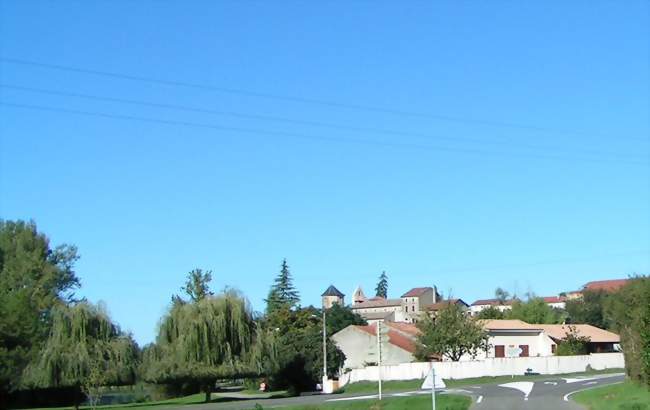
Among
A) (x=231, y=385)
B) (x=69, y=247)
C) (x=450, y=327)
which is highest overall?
(x=69, y=247)

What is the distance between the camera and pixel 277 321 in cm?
10588

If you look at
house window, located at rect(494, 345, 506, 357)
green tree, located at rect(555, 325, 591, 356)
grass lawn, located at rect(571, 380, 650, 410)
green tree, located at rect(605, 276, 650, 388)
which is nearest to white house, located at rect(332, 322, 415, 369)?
house window, located at rect(494, 345, 506, 357)

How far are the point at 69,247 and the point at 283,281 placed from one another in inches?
2956

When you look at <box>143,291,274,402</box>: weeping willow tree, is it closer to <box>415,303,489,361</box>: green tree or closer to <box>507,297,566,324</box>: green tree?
<box>415,303,489,361</box>: green tree

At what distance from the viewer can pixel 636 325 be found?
110 ft

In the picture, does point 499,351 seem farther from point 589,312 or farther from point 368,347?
point 589,312

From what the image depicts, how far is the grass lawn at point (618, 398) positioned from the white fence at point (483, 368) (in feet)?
84.4

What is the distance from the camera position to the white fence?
6781 centimetres

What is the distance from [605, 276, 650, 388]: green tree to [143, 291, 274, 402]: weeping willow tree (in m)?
28.9

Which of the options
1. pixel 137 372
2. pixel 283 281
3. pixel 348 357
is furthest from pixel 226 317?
pixel 283 281

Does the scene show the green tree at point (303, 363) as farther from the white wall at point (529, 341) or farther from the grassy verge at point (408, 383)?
Result: the white wall at point (529, 341)

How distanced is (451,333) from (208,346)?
74.7 ft

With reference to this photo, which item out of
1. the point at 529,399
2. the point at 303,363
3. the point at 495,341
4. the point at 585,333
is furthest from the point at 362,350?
the point at 529,399

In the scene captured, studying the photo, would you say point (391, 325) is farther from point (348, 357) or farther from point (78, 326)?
point (78, 326)
